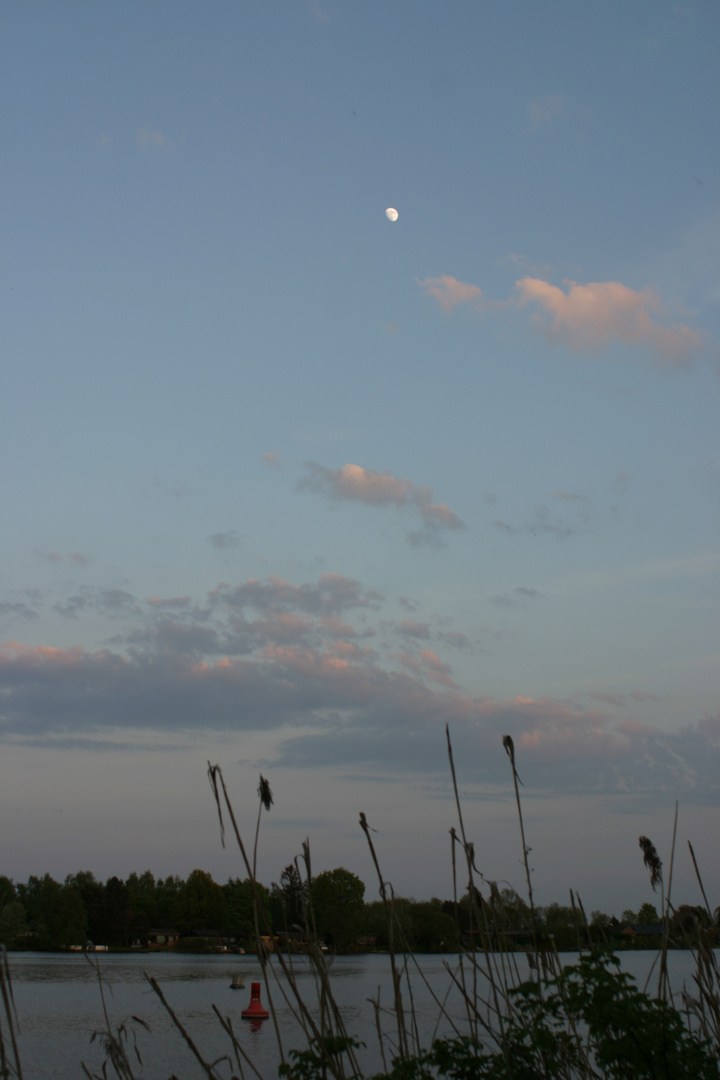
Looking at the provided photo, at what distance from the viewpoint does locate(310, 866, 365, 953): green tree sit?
10300 centimetres

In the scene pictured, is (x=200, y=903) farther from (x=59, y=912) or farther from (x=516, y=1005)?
(x=516, y=1005)

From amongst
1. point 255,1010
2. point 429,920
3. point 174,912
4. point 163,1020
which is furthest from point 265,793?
point 174,912

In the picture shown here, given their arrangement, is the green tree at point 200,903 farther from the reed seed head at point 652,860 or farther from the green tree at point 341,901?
the reed seed head at point 652,860

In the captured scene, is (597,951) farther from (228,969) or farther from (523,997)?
(228,969)

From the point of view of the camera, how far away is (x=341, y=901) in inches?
4695

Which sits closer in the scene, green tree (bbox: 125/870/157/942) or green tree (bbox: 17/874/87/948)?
green tree (bbox: 17/874/87/948)

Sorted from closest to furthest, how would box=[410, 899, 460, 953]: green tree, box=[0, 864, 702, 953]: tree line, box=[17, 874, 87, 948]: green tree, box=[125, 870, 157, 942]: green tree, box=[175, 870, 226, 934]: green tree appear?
box=[410, 899, 460, 953]: green tree, box=[0, 864, 702, 953]: tree line, box=[17, 874, 87, 948]: green tree, box=[125, 870, 157, 942]: green tree, box=[175, 870, 226, 934]: green tree

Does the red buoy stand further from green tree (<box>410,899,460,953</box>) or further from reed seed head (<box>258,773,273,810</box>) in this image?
reed seed head (<box>258,773,273,810</box>)

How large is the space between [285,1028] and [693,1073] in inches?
1778

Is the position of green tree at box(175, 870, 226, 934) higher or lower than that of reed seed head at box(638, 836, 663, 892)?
lower

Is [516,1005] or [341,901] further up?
[516,1005]

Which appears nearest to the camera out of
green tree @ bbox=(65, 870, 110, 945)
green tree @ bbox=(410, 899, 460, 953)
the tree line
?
green tree @ bbox=(410, 899, 460, 953)

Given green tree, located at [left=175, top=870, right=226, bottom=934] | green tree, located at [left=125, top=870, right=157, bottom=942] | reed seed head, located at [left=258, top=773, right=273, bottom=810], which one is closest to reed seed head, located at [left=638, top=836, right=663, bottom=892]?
reed seed head, located at [left=258, top=773, right=273, bottom=810]

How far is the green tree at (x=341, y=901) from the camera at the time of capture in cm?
10300
